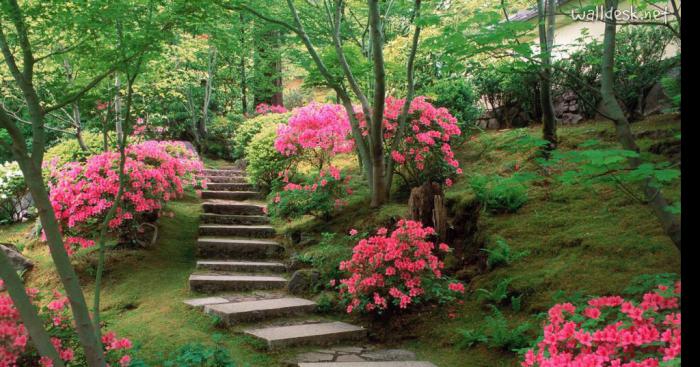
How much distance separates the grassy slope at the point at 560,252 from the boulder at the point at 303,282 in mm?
1117

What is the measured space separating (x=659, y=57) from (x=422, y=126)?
3.55 metres

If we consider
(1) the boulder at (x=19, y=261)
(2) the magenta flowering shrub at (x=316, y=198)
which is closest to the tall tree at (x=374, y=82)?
(2) the magenta flowering shrub at (x=316, y=198)

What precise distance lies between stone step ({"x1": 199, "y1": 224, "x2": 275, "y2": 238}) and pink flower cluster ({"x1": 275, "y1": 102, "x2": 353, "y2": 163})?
58.6 inches

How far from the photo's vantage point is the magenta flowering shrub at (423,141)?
24.3ft

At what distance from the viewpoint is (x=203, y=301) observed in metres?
5.91

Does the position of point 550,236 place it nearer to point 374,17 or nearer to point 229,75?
point 374,17

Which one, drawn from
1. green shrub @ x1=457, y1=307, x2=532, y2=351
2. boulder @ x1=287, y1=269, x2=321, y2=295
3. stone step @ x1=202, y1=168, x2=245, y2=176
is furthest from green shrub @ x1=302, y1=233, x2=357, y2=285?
stone step @ x1=202, y1=168, x2=245, y2=176

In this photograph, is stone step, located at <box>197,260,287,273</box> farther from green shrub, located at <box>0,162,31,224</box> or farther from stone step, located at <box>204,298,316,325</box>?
green shrub, located at <box>0,162,31,224</box>

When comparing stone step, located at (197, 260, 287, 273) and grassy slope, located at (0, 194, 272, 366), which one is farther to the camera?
stone step, located at (197, 260, 287, 273)

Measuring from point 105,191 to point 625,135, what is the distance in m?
6.22

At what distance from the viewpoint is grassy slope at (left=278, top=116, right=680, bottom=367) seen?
169 inches

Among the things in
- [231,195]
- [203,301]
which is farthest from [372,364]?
[231,195]

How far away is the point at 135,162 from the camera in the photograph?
7176 millimetres

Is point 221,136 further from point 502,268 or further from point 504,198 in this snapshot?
point 502,268
